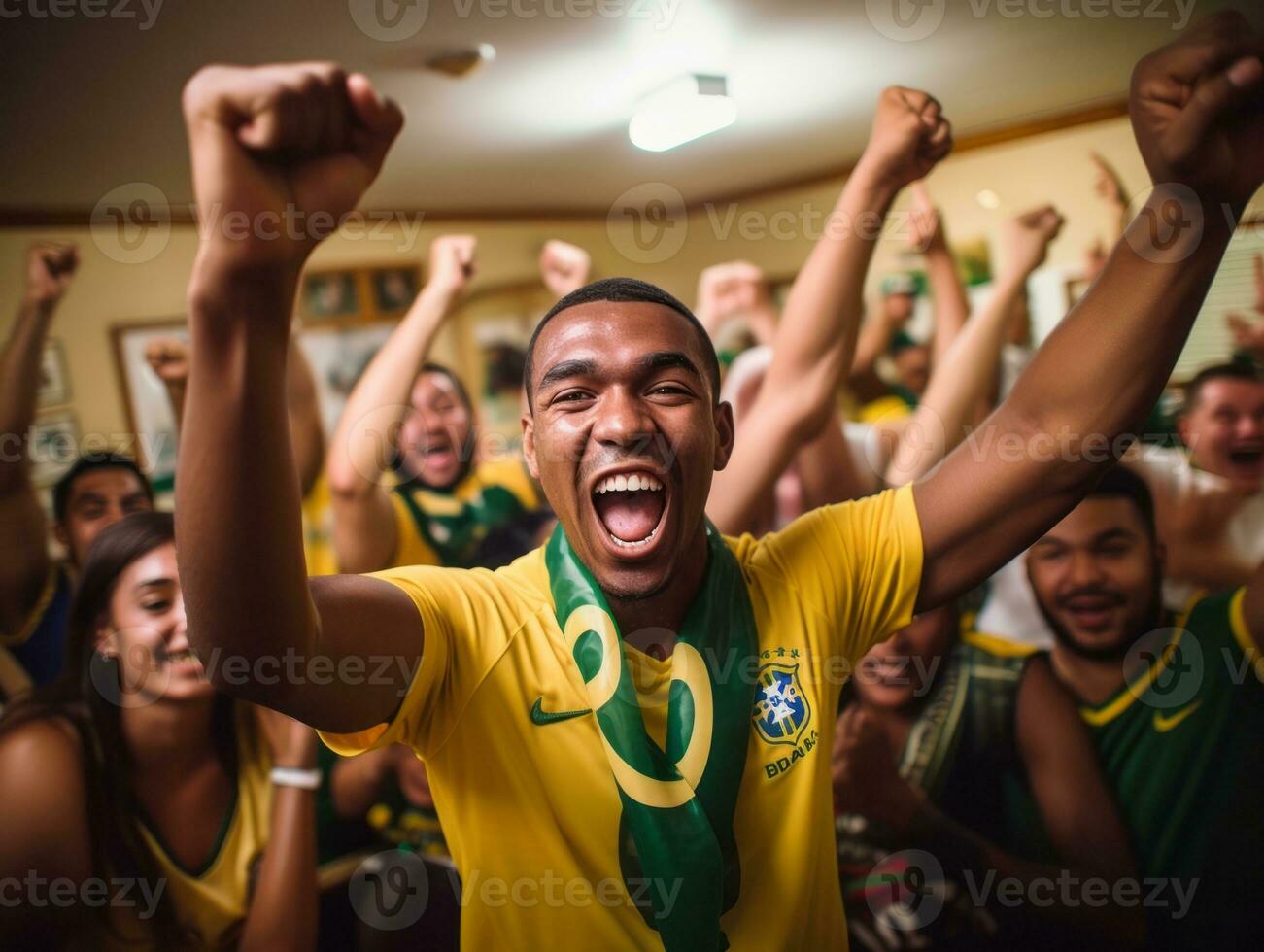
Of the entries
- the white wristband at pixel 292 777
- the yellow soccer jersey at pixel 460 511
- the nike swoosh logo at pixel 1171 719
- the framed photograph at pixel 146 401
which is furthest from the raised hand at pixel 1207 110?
the framed photograph at pixel 146 401

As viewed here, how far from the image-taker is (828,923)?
91 cm

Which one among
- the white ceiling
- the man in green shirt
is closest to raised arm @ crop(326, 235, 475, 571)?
the white ceiling

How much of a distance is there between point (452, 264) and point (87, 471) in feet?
3.07

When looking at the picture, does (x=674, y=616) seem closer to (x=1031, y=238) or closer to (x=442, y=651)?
(x=442, y=651)

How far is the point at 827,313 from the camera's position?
1.55m

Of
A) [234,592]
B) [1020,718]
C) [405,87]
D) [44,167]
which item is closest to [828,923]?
[234,592]

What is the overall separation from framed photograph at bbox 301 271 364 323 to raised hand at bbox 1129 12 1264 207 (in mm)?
1699

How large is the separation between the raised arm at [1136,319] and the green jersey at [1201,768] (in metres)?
1.18

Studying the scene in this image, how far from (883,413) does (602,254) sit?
0.90 meters

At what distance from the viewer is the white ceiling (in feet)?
4.16

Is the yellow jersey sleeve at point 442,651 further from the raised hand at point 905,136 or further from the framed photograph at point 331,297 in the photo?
the framed photograph at point 331,297

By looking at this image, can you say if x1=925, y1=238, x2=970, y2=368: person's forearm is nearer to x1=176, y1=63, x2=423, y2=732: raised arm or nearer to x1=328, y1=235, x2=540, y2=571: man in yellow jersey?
x1=328, y1=235, x2=540, y2=571: man in yellow jersey

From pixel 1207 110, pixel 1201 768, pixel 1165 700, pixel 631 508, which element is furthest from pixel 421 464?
pixel 1201 768

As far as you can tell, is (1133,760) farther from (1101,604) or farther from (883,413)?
(883,413)
